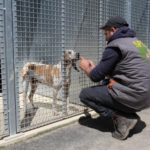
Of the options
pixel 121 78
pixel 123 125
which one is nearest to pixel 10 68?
pixel 121 78

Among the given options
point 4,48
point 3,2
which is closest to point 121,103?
point 4,48

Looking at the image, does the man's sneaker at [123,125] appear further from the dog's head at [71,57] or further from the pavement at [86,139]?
the dog's head at [71,57]

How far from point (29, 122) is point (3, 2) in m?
1.86

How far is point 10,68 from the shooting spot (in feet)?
13.6

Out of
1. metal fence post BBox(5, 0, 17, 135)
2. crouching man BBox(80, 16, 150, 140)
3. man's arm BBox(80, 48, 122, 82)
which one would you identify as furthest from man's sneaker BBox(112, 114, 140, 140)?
metal fence post BBox(5, 0, 17, 135)

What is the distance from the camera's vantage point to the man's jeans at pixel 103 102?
450 cm

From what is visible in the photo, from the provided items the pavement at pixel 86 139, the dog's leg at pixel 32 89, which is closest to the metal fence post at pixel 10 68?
the pavement at pixel 86 139

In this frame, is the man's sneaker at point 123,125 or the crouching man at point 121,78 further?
the man's sneaker at point 123,125

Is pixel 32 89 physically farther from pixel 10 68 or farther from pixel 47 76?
pixel 10 68

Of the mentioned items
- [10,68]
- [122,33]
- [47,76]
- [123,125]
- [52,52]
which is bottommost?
[123,125]

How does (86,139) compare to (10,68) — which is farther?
(86,139)

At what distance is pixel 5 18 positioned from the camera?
13.2ft

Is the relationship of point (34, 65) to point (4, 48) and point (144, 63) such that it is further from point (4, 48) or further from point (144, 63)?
point (144, 63)

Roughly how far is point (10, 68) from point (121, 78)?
1.49 metres
